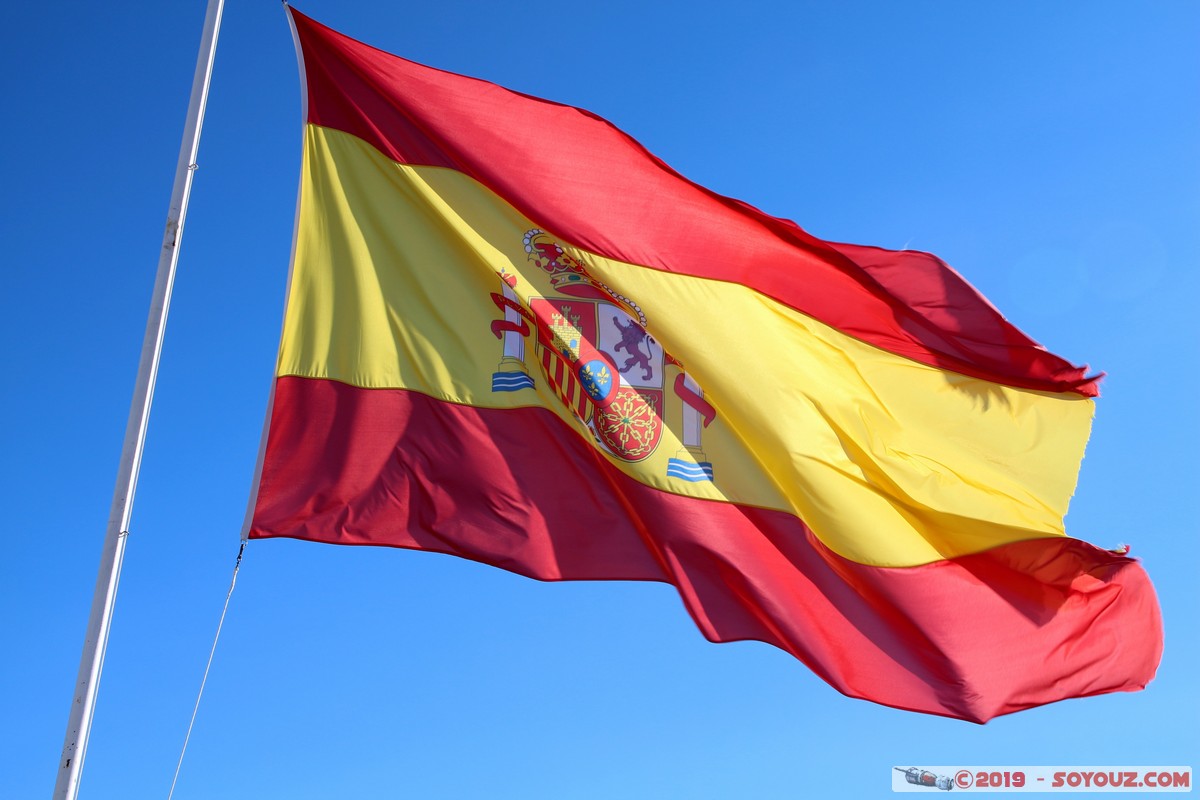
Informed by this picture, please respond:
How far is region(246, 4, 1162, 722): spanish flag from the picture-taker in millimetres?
9289

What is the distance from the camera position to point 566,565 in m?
9.23

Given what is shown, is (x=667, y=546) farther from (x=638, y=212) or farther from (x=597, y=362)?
(x=638, y=212)

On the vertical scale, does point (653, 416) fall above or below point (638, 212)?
below

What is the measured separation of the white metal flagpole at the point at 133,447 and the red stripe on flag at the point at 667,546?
4.30 ft

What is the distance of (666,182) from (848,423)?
274 cm

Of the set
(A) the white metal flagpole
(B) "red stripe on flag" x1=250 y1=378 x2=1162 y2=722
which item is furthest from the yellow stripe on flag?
(A) the white metal flagpole

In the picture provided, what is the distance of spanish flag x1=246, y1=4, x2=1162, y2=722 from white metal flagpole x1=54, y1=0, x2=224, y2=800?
1.25m

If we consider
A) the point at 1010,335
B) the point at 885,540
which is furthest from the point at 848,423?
the point at 1010,335

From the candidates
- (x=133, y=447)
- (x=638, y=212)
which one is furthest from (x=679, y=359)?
(x=133, y=447)

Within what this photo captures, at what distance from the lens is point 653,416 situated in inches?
386

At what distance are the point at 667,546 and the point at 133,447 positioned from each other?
417 centimetres

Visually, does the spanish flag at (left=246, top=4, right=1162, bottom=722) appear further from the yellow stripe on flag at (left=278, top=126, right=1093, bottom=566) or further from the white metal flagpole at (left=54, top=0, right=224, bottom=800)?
the white metal flagpole at (left=54, top=0, right=224, bottom=800)

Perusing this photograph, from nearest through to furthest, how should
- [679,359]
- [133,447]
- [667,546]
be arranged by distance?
[133,447] < [667,546] < [679,359]

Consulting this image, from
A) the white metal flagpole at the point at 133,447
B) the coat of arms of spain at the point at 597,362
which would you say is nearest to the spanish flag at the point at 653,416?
the coat of arms of spain at the point at 597,362
